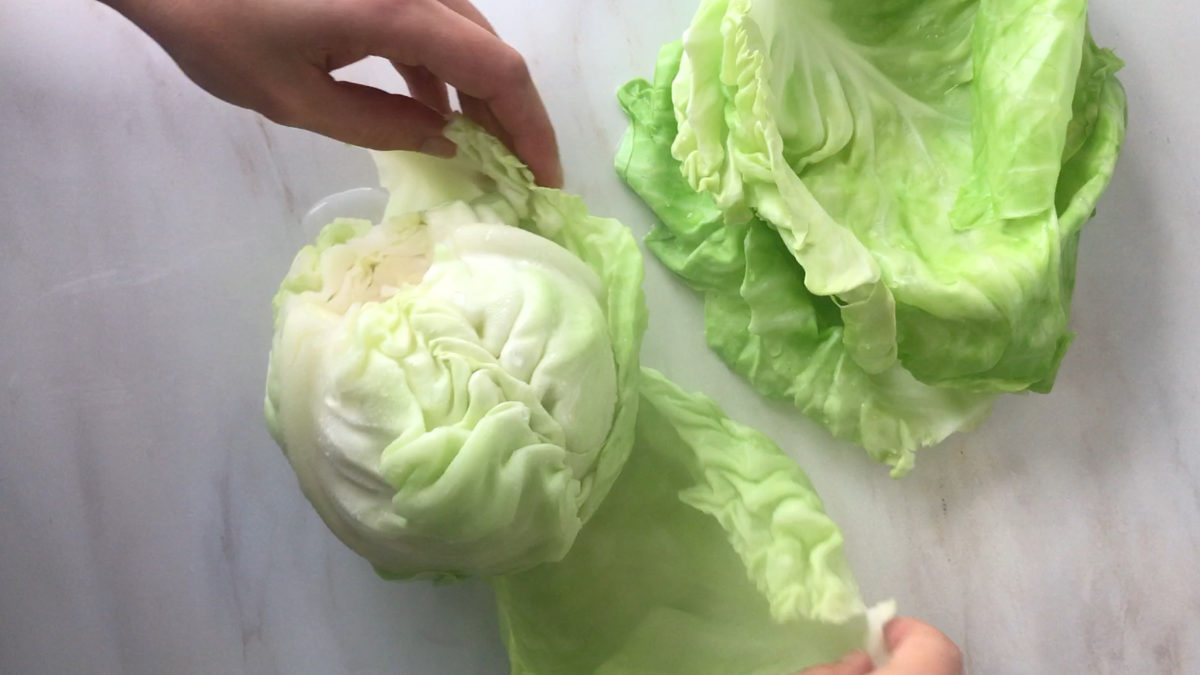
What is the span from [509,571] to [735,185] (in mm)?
436

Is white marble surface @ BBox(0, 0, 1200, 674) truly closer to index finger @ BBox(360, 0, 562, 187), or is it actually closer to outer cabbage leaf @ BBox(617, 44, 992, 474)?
outer cabbage leaf @ BBox(617, 44, 992, 474)

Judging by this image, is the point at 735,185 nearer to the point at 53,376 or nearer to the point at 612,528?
the point at 612,528

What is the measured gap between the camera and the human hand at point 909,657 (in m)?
0.77

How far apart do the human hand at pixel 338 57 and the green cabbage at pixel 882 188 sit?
0.22 m

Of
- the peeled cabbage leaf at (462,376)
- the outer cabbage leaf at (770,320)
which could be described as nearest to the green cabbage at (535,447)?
the peeled cabbage leaf at (462,376)

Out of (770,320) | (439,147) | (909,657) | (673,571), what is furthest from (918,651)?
(439,147)

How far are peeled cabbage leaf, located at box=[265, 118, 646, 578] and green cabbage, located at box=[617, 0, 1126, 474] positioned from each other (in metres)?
0.18

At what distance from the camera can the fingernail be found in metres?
0.84

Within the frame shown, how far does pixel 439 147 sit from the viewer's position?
0.84m

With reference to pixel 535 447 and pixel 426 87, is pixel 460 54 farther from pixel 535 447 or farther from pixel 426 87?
pixel 535 447

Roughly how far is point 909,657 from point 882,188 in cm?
53

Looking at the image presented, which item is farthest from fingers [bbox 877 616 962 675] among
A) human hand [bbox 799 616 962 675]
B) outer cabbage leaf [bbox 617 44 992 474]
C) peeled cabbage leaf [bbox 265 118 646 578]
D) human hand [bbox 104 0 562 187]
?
human hand [bbox 104 0 562 187]

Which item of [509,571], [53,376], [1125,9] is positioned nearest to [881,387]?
[509,571]

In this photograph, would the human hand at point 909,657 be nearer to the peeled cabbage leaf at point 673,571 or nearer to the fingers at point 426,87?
the peeled cabbage leaf at point 673,571
